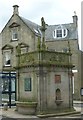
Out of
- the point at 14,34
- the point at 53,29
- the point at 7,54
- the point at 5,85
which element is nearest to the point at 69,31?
the point at 53,29

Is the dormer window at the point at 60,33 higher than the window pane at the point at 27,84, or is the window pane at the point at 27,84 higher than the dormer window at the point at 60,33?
the dormer window at the point at 60,33

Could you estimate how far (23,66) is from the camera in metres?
21.9

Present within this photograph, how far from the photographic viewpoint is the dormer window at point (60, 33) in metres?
41.6

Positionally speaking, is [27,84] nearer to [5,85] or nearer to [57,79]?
[57,79]

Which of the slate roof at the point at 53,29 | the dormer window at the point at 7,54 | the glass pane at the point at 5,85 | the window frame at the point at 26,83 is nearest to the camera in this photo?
the window frame at the point at 26,83

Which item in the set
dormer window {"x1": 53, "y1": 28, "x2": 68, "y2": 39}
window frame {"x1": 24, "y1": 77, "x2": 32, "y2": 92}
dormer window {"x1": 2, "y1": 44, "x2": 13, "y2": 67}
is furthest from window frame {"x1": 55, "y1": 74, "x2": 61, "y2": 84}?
dormer window {"x1": 2, "y1": 44, "x2": 13, "y2": 67}

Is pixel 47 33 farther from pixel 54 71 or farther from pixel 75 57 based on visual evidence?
pixel 54 71

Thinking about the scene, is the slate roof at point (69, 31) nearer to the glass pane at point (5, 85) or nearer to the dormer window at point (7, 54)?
the dormer window at point (7, 54)

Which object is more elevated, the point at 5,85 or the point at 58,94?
the point at 5,85

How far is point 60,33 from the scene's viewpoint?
42.1 meters

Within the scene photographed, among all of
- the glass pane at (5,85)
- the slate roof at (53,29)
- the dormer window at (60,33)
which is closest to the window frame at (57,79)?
the glass pane at (5,85)

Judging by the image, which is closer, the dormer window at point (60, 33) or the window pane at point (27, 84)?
the window pane at point (27, 84)

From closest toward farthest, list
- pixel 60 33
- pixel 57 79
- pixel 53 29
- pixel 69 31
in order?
1. pixel 57 79
2. pixel 69 31
3. pixel 60 33
4. pixel 53 29

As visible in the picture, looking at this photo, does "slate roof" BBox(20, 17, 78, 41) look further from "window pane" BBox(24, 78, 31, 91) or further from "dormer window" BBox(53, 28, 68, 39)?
"window pane" BBox(24, 78, 31, 91)
